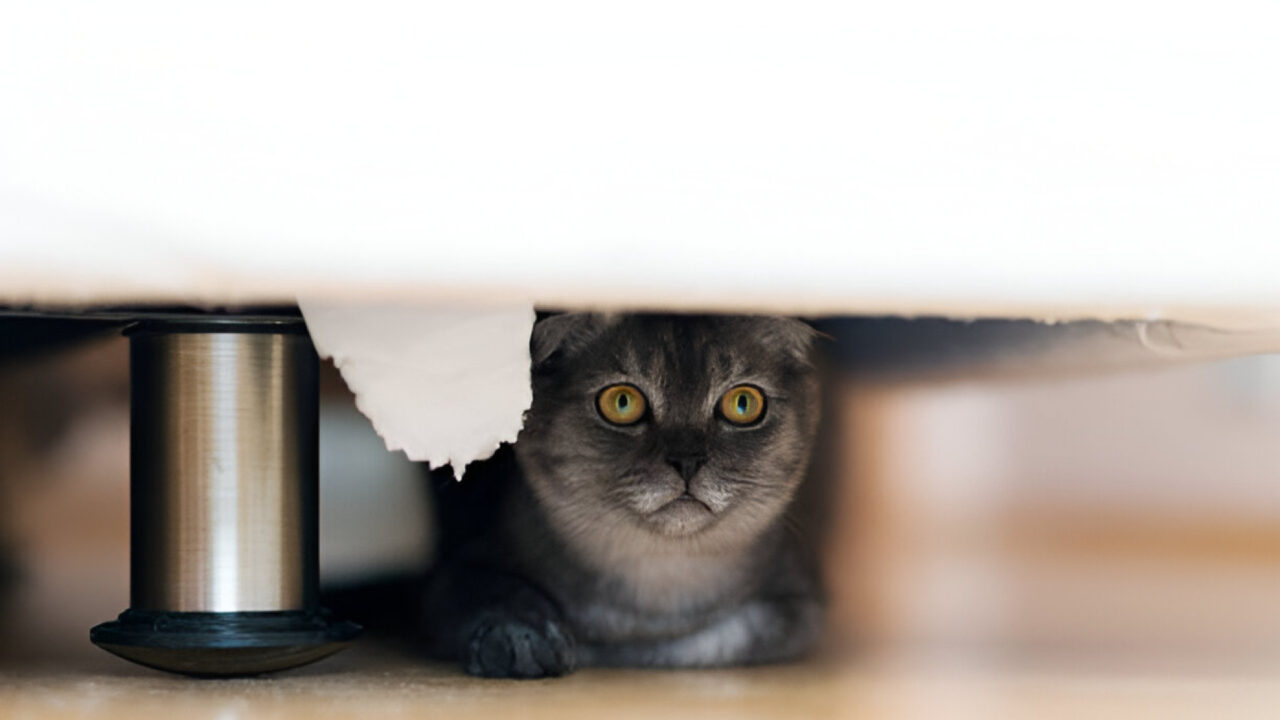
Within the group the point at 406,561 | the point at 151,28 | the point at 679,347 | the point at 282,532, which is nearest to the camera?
the point at 151,28

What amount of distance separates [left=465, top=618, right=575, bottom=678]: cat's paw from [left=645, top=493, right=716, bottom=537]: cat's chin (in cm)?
18

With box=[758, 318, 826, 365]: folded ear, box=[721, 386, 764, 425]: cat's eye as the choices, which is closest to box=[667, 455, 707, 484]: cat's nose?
box=[721, 386, 764, 425]: cat's eye

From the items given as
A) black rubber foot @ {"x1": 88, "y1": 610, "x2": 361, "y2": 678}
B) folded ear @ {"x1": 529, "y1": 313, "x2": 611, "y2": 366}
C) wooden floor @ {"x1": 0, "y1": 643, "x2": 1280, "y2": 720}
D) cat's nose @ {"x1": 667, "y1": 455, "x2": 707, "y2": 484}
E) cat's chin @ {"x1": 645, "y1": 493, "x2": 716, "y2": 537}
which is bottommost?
wooden floor @ {"x1": 0, "y1": 643, "x2": 1280, "y2": 720}

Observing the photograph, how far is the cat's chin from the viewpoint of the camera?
1295 mm

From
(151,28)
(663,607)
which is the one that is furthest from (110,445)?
(151,28)

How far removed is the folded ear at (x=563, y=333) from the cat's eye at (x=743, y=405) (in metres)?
Result: 0.15

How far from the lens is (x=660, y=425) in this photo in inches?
52.2

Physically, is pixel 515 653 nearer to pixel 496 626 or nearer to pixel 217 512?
pixel 496 626

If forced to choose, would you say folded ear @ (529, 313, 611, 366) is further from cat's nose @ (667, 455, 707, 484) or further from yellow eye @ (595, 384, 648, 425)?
cat's nose @ (667, 455, 707, 484)

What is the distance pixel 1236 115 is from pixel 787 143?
0.76ft

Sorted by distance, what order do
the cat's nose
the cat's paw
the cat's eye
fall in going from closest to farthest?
the cat's paw → the cat's nose → the cat's eye

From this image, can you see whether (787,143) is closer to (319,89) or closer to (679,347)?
(319,89)

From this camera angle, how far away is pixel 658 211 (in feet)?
2.20

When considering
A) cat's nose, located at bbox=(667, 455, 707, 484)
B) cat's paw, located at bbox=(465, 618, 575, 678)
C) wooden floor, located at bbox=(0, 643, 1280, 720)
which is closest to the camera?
wooden floor, located at bbox=(0, 643, 1280, 720)
